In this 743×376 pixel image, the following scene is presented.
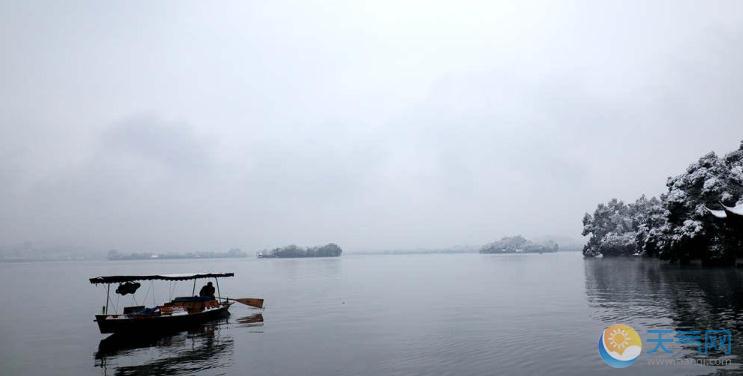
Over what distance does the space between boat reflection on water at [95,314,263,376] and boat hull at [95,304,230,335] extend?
2.05 feet

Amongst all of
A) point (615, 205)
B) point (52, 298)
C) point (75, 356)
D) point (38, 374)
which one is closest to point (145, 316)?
point (75, 356)

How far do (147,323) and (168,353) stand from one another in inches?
256

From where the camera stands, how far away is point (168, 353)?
85.1 feet

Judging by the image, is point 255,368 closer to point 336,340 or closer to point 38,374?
point 336,340

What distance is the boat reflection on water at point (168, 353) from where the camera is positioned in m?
22.7

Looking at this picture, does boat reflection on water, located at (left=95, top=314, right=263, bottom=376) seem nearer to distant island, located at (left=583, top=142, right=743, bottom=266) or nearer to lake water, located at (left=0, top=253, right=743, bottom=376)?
lake water, located at (left=0, top=253, right=743, bottom=376)

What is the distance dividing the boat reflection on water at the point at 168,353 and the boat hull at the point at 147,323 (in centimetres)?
63

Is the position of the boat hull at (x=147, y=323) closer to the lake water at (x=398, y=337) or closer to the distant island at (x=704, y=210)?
the lake water at (x=398, y=337)

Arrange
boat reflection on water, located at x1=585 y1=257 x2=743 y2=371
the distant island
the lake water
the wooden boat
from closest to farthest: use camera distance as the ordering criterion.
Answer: the lake water < boat reflection on water, located at x1=585 y1=257 x2=743 y2=371 < the wooden boat < the distant island

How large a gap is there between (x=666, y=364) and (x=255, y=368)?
728 inches

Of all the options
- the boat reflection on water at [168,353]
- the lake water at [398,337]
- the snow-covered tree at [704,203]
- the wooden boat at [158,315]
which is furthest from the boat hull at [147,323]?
the snow-covered tree at [704,203]

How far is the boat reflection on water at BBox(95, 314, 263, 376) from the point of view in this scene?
22.7 m

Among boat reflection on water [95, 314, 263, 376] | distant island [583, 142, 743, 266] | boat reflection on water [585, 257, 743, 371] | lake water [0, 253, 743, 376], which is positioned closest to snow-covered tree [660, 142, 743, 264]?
distant island [583, 142, 743, 266]

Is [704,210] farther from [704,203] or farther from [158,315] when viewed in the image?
[158,315]
